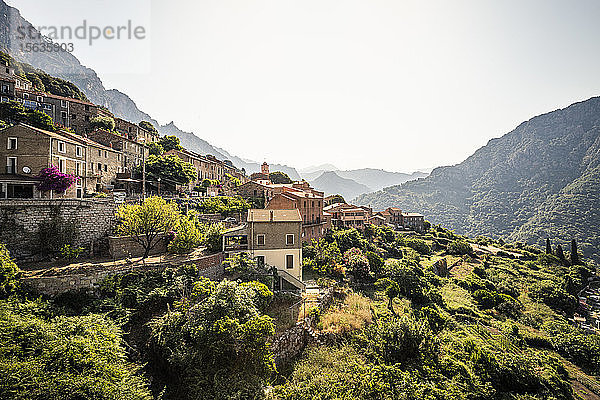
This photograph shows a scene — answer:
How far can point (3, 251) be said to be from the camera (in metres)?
15.9

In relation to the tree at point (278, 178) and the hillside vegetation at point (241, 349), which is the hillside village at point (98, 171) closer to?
the hillside vegetation at point (241, 349)

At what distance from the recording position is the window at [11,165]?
23.6 m

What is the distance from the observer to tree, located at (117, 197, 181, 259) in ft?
71.4

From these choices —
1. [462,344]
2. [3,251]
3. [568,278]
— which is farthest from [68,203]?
[568,278]

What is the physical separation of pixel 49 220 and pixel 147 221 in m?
6.68

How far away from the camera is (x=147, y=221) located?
22.0m

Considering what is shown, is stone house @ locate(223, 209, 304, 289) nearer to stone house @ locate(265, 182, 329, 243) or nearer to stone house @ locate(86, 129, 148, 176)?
stone house @ locate(265, 182, 329, 243)

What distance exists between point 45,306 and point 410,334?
74.2 feet

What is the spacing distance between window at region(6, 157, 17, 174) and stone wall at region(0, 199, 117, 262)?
6960 millimetres

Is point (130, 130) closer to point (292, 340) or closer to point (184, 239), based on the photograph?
point (184, 239)

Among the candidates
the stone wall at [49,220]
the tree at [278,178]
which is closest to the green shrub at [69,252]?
the stone wall at [49,220]

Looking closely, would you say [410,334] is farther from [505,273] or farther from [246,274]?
[505,273]

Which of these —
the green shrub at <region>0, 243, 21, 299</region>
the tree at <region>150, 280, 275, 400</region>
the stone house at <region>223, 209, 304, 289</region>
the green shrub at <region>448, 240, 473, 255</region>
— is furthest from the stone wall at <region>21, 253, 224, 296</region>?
the green shrub at <region>448, 240, 473, 255</region>

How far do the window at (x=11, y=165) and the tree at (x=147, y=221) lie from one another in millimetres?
9776
